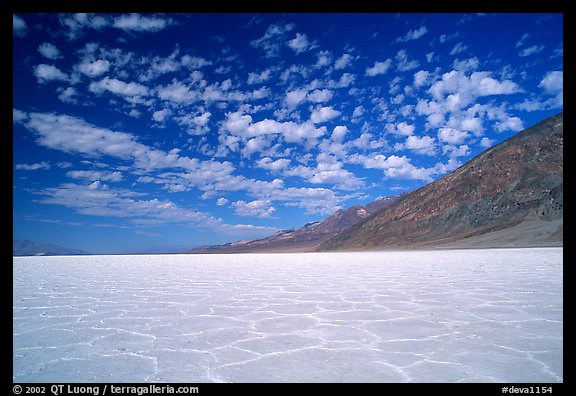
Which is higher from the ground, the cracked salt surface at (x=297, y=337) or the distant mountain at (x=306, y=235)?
the cracked salt surface at (x=297, y=337)

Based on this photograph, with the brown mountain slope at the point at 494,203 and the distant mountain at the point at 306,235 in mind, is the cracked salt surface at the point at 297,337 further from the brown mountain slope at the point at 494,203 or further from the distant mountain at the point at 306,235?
the distant mountain at the point at 306,235

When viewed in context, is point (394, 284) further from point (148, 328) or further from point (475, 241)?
point (475, 241)

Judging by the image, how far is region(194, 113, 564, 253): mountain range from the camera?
40.4m

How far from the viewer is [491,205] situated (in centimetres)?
4966

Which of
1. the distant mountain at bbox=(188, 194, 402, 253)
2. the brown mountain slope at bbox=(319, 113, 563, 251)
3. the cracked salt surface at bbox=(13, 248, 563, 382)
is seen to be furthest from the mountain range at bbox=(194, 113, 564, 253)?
the distant mountain at bbox=(188, 194, 402, 253)

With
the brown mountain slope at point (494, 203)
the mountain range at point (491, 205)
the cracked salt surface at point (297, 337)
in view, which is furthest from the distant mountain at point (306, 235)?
the cracked salt surface at point (297, 337)

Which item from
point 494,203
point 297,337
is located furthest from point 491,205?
point 297,337

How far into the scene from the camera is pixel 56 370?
9.12 feet

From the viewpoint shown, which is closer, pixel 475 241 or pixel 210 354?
pixel 210 354

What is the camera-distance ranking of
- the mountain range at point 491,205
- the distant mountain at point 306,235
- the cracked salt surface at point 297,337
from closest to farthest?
1. the cracked salt surface at point 297,337
2. the mountain range at point 491,205
3. the distant mountain at point 306,235

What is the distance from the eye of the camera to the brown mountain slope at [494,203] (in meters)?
40.4

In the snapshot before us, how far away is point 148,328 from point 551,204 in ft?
161
